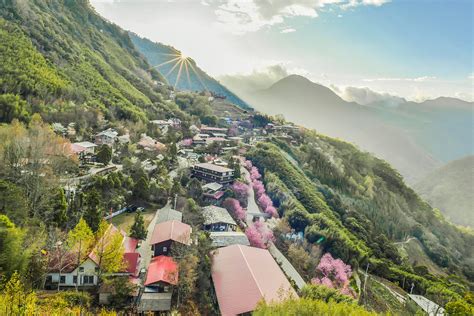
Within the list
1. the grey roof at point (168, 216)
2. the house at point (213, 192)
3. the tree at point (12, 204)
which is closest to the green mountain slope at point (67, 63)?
the house at point (213, 192)

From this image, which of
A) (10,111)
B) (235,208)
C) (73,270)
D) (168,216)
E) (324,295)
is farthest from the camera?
(10,111)

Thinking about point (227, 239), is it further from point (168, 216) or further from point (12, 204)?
point (12, 204)

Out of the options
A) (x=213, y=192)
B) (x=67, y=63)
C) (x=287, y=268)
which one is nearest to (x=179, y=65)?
(x=67, y=63)

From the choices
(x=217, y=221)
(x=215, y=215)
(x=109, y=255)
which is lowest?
(x=217, y=221)

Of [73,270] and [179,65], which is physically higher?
[179,65]

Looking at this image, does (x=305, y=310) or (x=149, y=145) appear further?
(x=149, y=145)

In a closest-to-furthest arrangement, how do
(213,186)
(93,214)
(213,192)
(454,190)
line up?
(93,214), (213,192), (213,186), (454,190)
